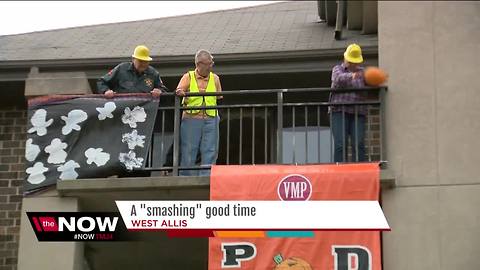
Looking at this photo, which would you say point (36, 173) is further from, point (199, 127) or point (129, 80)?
point (199, 127)

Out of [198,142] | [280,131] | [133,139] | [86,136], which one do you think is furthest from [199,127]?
[86,136]

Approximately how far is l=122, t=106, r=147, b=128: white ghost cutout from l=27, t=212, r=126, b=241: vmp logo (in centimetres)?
114

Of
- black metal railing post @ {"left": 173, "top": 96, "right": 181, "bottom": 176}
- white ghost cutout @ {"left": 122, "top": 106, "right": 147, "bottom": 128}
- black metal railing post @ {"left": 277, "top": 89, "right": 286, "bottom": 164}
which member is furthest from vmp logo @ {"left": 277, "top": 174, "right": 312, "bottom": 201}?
white ghost cutout @ {"left": 122, "top": 106, "right": 147, "bottom": 128}

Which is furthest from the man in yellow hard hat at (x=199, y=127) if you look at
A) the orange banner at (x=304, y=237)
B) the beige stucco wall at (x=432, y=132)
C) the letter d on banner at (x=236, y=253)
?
the beige stucco wall at (x=432, y=132)

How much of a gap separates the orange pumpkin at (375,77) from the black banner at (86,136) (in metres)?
2.45

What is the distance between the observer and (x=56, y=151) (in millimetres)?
9336

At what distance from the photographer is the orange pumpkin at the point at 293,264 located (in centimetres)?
847

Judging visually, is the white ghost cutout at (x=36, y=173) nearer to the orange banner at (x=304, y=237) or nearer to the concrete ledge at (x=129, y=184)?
the concrete ledge at (x=129, y=184)

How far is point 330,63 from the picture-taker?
33.8ft

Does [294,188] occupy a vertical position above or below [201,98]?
below

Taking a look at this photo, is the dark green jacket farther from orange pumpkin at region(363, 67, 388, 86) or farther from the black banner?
orange pumpkin at region(363, 67, 388, 86)

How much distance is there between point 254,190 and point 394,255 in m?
1.61

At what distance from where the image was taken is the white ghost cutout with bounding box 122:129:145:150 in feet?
30.4

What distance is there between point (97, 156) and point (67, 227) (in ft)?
2.83
